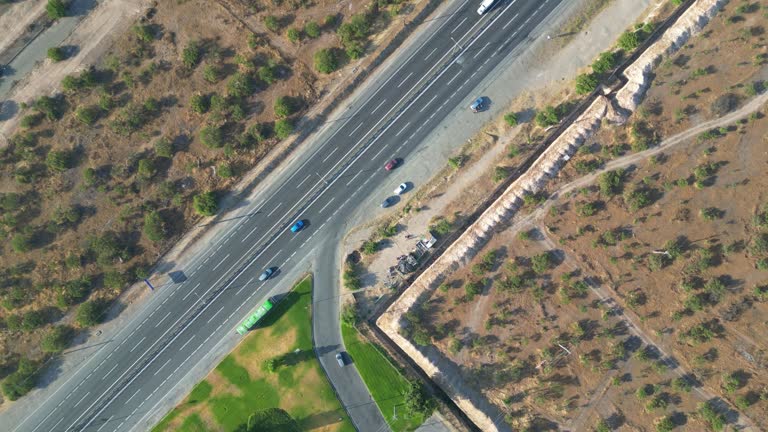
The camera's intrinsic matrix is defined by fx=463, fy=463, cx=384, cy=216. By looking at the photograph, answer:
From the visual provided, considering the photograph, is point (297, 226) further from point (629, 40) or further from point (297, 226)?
point (629, 40)

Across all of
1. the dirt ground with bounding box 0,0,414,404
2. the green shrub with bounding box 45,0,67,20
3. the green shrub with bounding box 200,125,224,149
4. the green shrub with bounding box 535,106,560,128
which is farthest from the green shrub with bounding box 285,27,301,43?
the green shrub with bounding box 535,106,560,128

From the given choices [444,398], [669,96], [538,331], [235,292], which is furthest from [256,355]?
[669,96]

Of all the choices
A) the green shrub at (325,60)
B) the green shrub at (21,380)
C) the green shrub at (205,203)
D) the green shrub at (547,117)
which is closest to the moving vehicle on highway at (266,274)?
the green shrub at (205,203)

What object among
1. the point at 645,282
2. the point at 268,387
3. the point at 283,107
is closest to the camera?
the point at 645,282

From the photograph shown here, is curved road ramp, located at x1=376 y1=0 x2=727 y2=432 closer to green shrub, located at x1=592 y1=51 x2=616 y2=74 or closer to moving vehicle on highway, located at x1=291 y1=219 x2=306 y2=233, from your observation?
green shrub, located at x1=592 y1=51 x2=616 y2=74

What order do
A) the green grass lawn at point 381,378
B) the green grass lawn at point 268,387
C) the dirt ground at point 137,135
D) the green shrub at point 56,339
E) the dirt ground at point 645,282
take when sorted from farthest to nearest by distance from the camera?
the dirt ground at point 137,135 < the green grass lawn at point 268,387 < the green grass lawn at point 381,378 < the green shrub at point 56,339 < the dirt ground at point 645,282

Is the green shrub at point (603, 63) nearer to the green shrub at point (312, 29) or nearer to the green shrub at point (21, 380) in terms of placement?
the green shrub at point (312, 29)

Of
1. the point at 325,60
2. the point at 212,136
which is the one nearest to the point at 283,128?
the point at 212,136
